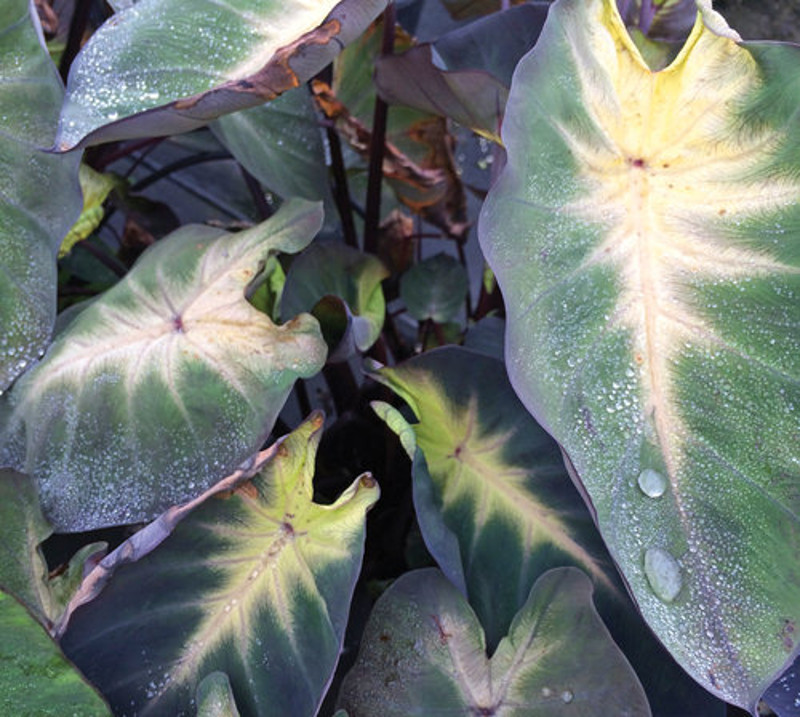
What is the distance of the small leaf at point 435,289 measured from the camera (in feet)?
3.50

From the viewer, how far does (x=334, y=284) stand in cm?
92

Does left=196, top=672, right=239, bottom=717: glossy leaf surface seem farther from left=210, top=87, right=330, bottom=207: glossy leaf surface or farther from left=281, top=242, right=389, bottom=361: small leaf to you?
left=210, top=87, right=330, bottom=207: glossy leaf surface

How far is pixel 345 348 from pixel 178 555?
0.73 ft

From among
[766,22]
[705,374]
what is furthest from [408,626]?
[766,22]

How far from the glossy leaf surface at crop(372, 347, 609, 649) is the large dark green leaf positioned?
0.97ft

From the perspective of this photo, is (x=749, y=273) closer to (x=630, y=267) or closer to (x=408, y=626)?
(x=630, y=267)

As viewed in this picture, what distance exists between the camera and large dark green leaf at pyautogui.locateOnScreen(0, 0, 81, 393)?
2.41 ft

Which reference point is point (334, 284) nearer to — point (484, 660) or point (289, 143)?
point (289, 143)

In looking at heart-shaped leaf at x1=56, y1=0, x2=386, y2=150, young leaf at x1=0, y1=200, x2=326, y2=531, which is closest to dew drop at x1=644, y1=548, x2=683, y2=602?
young leaf at x1=0, y1=200, x2=326, y2=531

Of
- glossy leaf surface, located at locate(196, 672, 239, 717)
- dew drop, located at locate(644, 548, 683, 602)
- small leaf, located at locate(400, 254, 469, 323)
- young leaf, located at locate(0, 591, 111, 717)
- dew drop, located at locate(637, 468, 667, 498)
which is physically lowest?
small leaf, located at locate(400, 254, 469, 323)

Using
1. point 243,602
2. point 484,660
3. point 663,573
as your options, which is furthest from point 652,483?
point 243,602

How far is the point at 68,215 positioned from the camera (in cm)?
75

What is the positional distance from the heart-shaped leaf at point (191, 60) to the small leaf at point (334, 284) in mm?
227

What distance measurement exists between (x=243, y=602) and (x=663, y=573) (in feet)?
1.08
